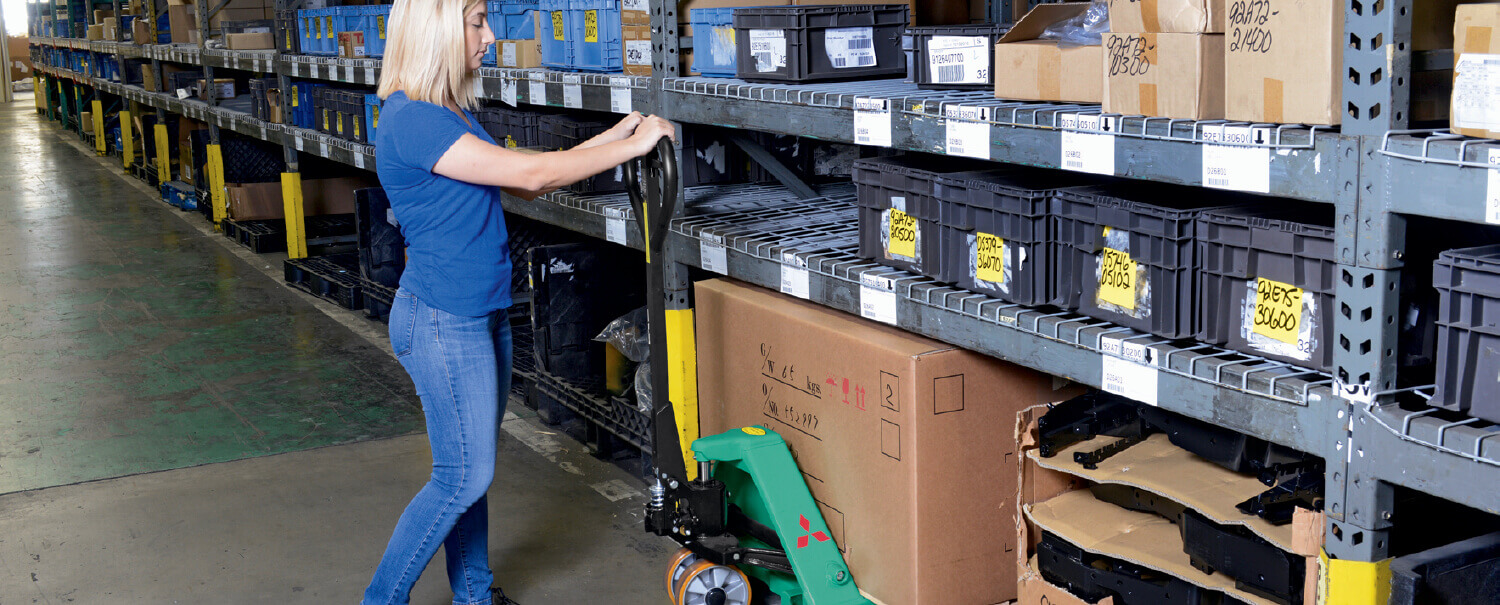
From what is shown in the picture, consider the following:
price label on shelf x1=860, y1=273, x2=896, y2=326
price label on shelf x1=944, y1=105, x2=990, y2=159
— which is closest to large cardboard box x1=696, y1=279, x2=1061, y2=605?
price label on shelf x1=860, y1=273, x2=896, y2=326

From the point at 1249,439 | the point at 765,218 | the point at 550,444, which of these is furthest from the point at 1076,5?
the point at 550,444

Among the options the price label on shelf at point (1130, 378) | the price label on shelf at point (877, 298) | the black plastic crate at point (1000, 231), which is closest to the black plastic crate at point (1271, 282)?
the price label on shelf at point (1130, 378)

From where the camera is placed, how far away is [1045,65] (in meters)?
2.16

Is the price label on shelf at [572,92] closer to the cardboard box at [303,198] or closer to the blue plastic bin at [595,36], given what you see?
the blue plastic bin at [595,36]

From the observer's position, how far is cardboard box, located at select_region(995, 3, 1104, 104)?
2082mm

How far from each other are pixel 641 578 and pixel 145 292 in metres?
5.01

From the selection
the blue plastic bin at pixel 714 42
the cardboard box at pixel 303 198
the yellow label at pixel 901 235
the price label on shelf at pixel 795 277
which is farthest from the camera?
the cardboard box at pixel 303 198

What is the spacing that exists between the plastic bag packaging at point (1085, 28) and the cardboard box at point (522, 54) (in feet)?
7.79

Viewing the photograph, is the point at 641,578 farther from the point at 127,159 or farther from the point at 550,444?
the point at 127,159

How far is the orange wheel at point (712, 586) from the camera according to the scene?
2.77 meters

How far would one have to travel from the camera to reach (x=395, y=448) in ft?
13.9

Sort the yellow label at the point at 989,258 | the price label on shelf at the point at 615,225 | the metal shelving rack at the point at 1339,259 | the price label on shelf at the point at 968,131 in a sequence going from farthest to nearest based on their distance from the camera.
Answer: the price label on shelf at the point at 615,225, the yellow label at the point at 989,258, the price label on shelf at the point at 968,131, the metal shelving rack at the point at 1339,259

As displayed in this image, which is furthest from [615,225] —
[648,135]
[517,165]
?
[517,165]

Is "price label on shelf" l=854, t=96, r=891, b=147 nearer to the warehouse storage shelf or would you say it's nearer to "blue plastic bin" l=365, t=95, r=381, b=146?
the warehouse storage shelf
